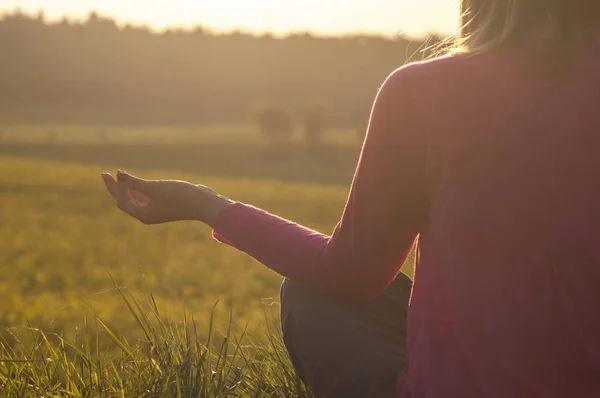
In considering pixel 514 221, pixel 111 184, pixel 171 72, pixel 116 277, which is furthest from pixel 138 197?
pixel 171 72

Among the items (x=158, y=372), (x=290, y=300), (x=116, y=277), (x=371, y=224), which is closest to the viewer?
(x=371, y=224)

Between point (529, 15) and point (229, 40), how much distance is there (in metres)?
83.6

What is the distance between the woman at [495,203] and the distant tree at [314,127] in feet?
147

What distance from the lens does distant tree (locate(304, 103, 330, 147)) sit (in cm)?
4722

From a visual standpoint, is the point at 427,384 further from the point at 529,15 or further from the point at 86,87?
the point at 86,87

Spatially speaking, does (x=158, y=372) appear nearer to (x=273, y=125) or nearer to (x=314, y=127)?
(x=314, y=127)

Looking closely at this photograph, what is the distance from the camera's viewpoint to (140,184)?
5.86 feet

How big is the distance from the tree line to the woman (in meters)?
64.1

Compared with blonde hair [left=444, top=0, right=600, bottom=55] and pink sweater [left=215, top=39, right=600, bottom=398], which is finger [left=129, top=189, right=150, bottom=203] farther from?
blonde hair [left=444, top=0, right=600, bottom=55]

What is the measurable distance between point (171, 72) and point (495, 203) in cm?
7718

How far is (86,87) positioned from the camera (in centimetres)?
7231

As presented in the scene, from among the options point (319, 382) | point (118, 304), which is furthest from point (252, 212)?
point (118, 304)

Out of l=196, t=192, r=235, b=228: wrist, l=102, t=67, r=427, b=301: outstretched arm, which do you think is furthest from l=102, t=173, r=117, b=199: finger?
l=196, t=192, r=235, b=228: wrist

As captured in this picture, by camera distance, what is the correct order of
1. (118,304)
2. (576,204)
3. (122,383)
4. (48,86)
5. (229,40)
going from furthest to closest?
(229,40) < (48,86) < (118,304) < (122,383) < (576,204)
